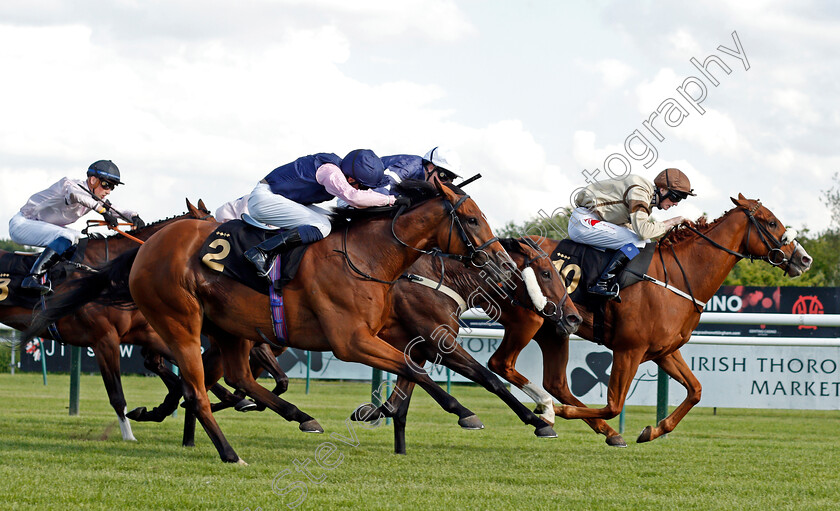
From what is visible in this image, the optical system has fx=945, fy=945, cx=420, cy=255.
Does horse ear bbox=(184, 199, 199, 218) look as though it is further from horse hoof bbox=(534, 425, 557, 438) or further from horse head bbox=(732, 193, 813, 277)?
horse head bbox=(732, 193, 813, 277)

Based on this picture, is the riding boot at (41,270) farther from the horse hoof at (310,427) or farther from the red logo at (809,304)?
the red logo at (809,304)

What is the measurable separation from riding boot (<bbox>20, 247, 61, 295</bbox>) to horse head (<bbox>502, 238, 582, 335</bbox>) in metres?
3.89

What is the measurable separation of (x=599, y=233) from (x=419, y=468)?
252 cm

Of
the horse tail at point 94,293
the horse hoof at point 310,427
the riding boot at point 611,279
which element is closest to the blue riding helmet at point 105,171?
the horse tail at point 94,293

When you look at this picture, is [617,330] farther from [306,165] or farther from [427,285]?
[306,165]

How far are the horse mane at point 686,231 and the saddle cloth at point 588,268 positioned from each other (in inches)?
8.8

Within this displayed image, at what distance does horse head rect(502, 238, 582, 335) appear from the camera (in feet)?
21.9

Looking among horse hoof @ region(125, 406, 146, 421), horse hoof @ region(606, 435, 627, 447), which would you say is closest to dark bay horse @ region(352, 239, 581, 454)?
horse hoof @ region(606, 435, 627, 447)

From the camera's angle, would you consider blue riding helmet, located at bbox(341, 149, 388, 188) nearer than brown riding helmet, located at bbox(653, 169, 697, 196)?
Yes

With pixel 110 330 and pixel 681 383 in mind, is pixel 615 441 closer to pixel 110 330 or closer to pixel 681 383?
pixel 681 383

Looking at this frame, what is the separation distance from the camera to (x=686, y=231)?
778 centimetres

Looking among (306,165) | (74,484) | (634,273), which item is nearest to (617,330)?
(634,273)

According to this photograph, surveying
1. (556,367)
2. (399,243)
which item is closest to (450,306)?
(399,243)

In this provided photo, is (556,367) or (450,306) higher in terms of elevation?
Answer: (450,306)
